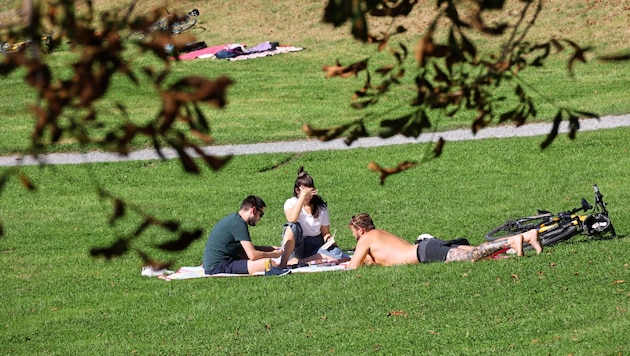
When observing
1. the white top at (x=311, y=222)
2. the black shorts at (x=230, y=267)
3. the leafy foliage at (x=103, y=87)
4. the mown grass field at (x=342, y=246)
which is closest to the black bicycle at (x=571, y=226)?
the mown grass field at (x=342, y=246)

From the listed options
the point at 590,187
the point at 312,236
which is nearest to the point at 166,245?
the point at 312,236

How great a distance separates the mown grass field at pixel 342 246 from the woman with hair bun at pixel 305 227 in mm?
869

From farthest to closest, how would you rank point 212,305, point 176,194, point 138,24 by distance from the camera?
1. point 176,194
2. point 212,305
3. point 138,24

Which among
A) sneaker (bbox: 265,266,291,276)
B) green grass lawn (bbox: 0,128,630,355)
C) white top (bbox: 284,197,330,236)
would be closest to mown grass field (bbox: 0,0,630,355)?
Answer: green grass lawn (bbox: 0,128,630,355)

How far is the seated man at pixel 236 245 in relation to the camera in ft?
33.6

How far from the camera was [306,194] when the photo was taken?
10719 millimetres

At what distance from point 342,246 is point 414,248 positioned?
2006mm

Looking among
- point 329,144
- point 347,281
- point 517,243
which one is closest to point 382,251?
point 347,281

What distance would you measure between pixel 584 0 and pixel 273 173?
14.3m

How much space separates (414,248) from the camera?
9969 millimetres

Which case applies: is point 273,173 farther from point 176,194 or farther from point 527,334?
point 527,334

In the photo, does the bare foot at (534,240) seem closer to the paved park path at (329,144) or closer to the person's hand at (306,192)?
the person's hand at (306,192)

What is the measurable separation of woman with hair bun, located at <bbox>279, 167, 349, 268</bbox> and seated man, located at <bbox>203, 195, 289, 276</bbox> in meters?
0.33

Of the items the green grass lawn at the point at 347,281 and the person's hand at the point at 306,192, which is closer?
the green grass lawn at the point at 347,281
